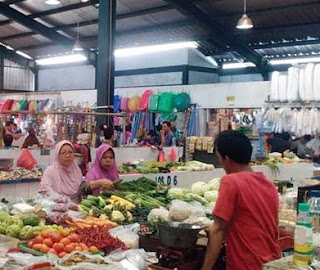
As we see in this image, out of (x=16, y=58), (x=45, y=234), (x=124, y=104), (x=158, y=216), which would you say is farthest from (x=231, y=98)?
(x=16, y=58)

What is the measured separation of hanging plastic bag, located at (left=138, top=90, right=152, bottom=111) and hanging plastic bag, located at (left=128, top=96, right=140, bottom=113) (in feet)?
0.42

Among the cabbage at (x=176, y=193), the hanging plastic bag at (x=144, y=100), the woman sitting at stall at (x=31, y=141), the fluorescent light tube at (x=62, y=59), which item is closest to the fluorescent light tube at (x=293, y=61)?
the hanging plastic bag at (x=144, y=100)

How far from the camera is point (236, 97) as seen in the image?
38.8 feet

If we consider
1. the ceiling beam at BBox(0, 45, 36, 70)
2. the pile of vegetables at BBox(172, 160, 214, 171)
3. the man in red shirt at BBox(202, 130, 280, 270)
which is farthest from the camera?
the ceiling beam at BBox(0, 45, 36, 70)

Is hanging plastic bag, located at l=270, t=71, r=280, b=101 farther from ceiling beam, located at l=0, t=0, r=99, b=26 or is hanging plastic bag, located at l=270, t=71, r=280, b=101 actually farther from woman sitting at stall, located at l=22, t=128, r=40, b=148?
ceiling beam, located at l=0, t=0, r=99, b=26

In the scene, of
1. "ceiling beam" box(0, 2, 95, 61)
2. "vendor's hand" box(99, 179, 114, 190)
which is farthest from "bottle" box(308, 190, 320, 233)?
"ceiling beam" box(0, 2, 95, 61)

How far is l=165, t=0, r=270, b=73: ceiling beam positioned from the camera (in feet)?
41.7

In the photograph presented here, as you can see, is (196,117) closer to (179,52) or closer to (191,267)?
(179,52)

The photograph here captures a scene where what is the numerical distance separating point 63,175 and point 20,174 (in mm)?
2016

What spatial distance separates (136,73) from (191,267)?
1371 centimetres

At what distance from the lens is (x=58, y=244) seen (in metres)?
3.36

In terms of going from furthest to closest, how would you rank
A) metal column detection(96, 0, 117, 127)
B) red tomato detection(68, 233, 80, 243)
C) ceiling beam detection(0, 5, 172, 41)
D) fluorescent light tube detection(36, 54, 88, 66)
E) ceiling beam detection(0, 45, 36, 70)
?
1. ceiling beam detection(0, 45, 36, 70)
2. fluorescent light tube detection(36, 54, 88, 66)
3. ceiling beam detection(0, 5, 172, 41)
4. metal column detection(96, 0, 117, 127)
5. red tomato detection(68, 233, 80, 243)

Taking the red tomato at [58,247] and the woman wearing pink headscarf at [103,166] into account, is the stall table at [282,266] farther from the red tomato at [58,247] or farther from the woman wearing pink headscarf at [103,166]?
the woman wearing pink headscarf at [103,166]

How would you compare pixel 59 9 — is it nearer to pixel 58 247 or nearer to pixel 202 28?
pixel 202 28
